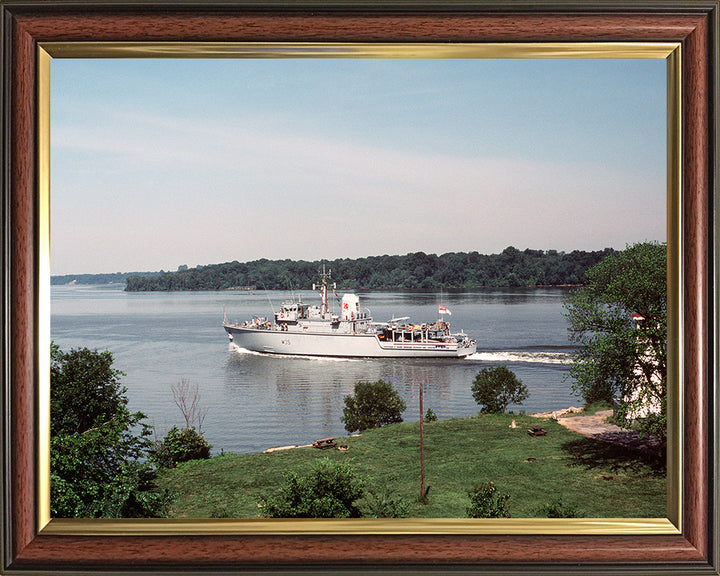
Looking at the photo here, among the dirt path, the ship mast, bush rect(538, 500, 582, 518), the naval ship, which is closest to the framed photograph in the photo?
bush rect(538, 500, 582, 518)

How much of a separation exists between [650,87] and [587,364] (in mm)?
1121

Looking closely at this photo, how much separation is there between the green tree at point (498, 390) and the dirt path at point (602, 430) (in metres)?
0.14

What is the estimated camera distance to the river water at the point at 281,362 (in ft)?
7.25

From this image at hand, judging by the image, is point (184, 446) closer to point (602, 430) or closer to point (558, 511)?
point (558, 511)

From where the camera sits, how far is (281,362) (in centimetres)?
244

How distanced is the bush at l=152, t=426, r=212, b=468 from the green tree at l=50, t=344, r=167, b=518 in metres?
0.11

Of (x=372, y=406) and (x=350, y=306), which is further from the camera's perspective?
(x=350, y=306)

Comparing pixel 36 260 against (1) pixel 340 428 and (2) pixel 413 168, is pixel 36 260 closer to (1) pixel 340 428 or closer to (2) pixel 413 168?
(1) pixel 340 428

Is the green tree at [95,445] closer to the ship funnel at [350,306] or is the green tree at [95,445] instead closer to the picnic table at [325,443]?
the picnic table at [325,443]

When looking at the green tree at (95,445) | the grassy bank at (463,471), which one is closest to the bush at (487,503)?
the grassy bank at (463,471)

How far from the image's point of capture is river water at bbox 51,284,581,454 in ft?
7.25

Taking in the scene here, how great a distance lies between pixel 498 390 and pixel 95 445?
166 centimetres

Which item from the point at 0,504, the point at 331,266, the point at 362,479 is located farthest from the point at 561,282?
the point at 0,504

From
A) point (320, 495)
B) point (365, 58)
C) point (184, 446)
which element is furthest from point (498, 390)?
point (365, 58)
